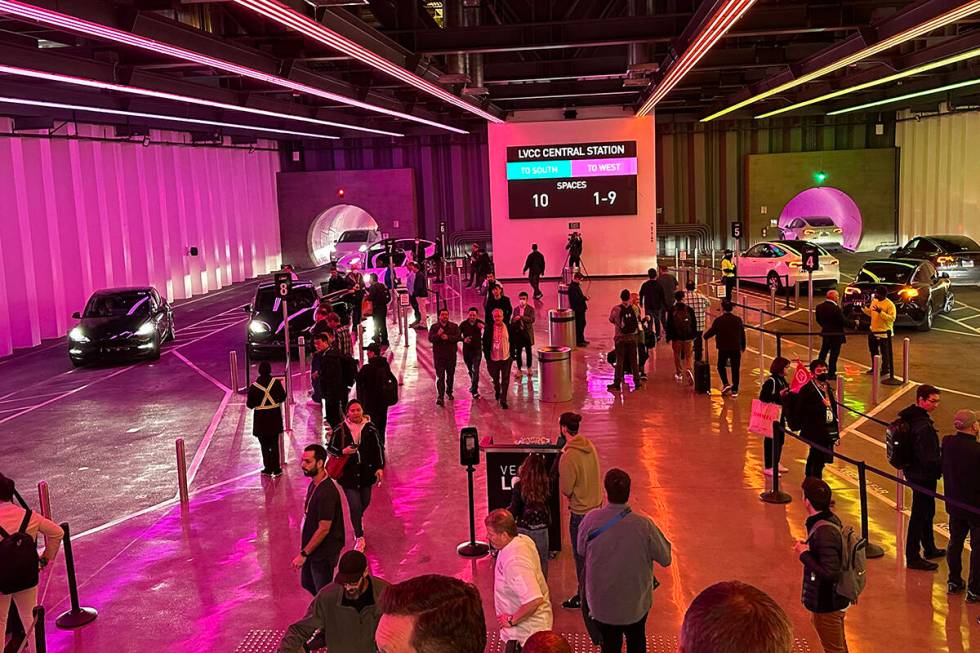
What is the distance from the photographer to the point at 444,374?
1644 centimetres

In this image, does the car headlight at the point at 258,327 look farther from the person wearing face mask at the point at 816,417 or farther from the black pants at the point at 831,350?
the person wearing face mask at the point at 816,417

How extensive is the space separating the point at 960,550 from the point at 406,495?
615 cm

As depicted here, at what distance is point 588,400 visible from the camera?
16.1 m

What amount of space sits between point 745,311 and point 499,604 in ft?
63.5

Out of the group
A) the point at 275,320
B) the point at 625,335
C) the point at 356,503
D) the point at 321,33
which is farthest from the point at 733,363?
the point at 275,320

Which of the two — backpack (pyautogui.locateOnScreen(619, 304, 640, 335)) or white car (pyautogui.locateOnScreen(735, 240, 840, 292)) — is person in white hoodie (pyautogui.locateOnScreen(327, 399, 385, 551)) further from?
white car (pyautogui.locateOnScreen(735, 240, 840, 292))

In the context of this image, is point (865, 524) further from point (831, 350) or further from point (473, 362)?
point (473, 362)

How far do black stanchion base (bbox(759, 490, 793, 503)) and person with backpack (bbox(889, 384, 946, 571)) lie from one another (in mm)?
1840

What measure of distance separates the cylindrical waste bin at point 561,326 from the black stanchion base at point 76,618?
11668 millimetres

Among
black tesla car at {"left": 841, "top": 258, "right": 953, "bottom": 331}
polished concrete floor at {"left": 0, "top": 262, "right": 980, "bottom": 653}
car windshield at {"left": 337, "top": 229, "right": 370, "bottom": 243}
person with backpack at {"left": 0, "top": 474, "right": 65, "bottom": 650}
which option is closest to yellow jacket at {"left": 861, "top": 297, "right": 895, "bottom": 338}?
polished concrete floor at {"left": 0, "top": 262, "right": 980, "bottom": 653}

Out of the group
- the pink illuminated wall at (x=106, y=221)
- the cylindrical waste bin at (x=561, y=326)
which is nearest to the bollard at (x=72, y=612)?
the cylindrical waste bin at (x=561, y=326)

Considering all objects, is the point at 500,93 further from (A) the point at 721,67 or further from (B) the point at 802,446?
(B) the point at 802,446

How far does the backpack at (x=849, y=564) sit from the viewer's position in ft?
21.5

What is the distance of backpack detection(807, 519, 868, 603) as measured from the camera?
6.56 metres
